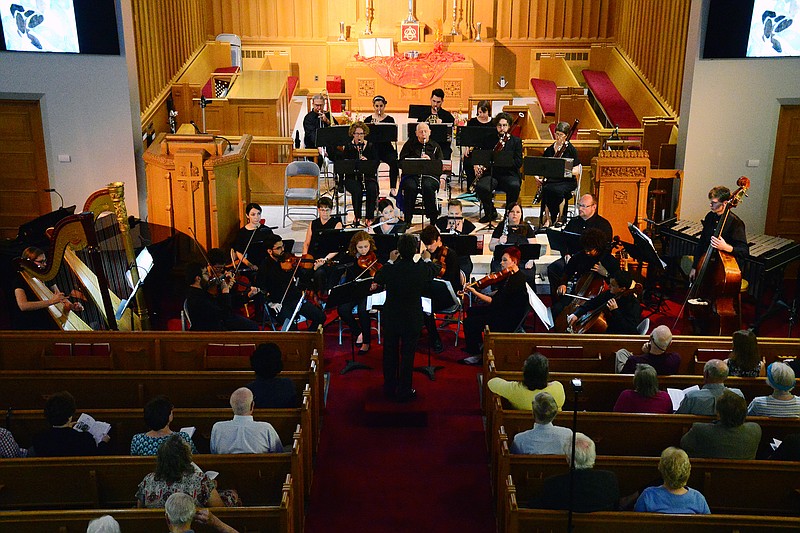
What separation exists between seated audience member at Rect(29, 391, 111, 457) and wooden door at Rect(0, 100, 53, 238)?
5890mm

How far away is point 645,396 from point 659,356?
0.63m

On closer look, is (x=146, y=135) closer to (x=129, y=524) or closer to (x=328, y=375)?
(x=328, y=375)

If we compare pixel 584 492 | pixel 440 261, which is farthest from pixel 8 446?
pixel 440 261

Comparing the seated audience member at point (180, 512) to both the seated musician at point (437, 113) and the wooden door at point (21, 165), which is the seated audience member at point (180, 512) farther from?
the seated musician at point (437, 113)

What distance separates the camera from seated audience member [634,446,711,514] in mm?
4125

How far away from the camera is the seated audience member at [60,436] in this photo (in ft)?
15.4

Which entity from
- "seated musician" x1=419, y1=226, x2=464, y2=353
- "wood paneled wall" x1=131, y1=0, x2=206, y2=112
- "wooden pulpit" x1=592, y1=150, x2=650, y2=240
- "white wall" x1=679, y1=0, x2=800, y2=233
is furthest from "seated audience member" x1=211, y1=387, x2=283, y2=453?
"wood paneled wall" x1=131, y1=0, x2=206, y2=112

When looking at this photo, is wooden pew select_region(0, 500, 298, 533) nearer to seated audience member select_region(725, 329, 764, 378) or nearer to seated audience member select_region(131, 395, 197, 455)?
seated audience member select_region(131, 395, 197, 455)

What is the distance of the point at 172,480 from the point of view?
13.7ft

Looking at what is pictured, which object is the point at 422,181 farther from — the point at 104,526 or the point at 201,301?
the point at 104,526

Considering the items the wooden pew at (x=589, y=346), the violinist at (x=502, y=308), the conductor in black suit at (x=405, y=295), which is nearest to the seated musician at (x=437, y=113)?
the violinist at (x=502, y=308)

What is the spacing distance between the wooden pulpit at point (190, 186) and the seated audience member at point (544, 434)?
516 cm

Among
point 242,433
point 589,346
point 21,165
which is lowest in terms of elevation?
point 242,433

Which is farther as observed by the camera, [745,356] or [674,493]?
[745,356]
